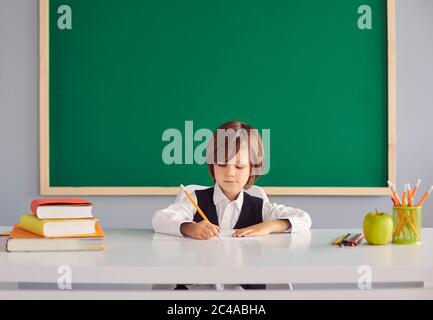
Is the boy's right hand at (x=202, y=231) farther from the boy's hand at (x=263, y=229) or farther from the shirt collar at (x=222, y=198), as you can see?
the shirt collar at (x=222, y=198)

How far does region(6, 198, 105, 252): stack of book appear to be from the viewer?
150 cm

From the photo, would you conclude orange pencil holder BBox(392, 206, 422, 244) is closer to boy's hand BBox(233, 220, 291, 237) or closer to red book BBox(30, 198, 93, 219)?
boy's hand BBox(233, 220, 291, 237)

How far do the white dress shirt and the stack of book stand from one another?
11.2 inches

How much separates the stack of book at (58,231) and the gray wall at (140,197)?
1.65 metres

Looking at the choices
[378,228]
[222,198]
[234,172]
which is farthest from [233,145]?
[378,228]

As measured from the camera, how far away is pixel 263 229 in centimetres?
182

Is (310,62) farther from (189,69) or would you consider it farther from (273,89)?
(189,69)

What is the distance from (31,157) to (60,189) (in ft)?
0.78

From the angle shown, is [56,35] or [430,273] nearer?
[430,273]

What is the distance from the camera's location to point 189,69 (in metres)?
3.22

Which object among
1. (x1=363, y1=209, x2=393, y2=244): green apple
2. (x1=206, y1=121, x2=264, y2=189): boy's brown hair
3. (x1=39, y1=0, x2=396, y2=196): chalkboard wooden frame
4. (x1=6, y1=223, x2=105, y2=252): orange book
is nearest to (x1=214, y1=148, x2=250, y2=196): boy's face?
(x1=206, y1=121, x2=264, y2=189): boy's brown hair

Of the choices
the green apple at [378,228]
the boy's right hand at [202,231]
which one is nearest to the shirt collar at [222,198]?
the boy's right hand at [202,231]

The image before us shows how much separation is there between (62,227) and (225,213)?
66 centimetres
